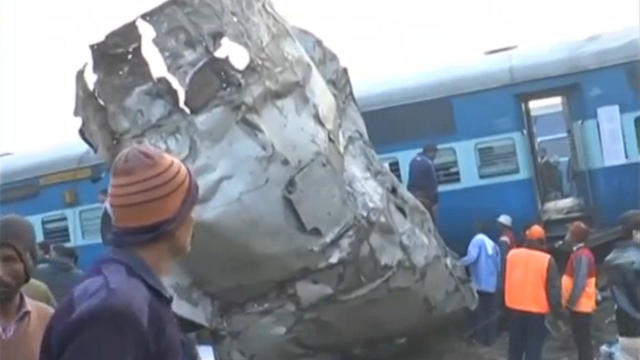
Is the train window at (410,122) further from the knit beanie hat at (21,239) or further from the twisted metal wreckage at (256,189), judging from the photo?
the knit beanie hat at (21,239)

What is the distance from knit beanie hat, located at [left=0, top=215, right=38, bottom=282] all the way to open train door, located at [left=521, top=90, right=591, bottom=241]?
9.92m

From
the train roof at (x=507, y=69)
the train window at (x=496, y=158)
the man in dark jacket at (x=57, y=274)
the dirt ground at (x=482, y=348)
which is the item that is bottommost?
the dirt ground at (x=482, y=348)

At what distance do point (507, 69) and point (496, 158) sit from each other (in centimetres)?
105

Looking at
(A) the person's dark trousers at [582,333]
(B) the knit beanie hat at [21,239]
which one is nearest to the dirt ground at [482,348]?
(A) the person's dark trousers at [582,333]

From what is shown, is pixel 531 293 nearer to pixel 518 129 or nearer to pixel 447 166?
pixel 518 129

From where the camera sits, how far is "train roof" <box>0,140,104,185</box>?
16.8 metres

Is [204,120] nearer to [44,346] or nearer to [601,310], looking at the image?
[601,310]

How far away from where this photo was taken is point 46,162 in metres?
17.2

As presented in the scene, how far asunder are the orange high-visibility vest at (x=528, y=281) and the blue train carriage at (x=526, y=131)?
10.5ft

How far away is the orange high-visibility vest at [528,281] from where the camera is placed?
10.2 meters

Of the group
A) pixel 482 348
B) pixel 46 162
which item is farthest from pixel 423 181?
pixel 46 162

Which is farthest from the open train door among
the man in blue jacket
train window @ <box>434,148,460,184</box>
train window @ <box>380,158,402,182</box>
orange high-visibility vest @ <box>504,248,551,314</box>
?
orange high-visibility vest @ <box>504,248,551,314</box>

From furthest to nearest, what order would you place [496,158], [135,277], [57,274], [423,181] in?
1. [496,158]
2. [423,181]
3. [57,274]
4. [135,277]

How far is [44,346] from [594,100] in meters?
11.7
